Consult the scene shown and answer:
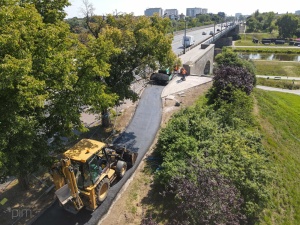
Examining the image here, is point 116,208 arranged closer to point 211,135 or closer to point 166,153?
point 166,153

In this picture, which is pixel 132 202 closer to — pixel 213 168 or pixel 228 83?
pixel 213 168

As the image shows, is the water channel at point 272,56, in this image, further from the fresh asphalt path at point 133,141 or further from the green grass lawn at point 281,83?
the fresh asphalt path at point 133,141

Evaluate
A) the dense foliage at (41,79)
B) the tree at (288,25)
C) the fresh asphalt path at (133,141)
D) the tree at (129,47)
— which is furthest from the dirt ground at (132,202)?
the tree at (288,25)

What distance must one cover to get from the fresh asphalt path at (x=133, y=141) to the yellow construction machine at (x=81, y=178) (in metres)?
0.83

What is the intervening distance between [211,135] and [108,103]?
7.89 m

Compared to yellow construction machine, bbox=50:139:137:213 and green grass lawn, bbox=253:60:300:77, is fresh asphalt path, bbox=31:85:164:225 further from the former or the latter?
green grass lawn, bbox=253:60:300:77

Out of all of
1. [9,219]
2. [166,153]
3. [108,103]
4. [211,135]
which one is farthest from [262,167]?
[9,219]

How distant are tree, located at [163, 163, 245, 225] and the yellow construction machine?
4.08m

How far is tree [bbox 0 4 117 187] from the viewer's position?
11.0 m

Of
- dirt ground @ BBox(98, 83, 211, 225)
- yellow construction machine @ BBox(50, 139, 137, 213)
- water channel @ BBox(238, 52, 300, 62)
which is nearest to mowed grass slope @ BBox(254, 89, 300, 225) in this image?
dirt ground @ BBox(98, 83, 211, 225)

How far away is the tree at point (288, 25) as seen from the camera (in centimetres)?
12462

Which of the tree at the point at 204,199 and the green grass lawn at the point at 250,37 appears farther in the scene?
the green grass lawn at the point at 250,37

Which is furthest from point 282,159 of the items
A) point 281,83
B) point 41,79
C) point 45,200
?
point 281,83

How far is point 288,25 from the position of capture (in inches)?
4946
